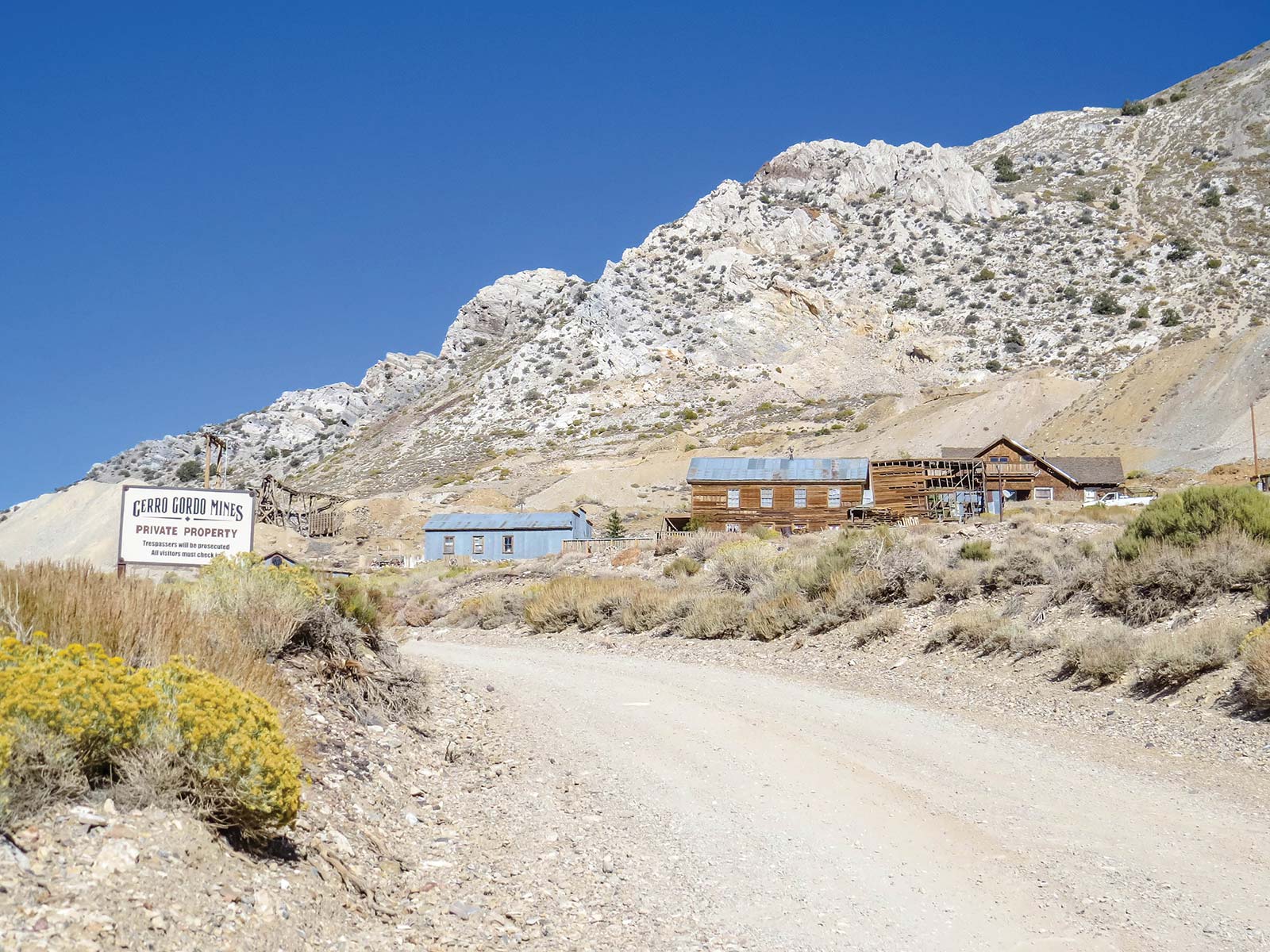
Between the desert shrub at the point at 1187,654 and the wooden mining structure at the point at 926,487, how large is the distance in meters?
38.3

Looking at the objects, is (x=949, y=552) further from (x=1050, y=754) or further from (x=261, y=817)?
(x=261, y=817)

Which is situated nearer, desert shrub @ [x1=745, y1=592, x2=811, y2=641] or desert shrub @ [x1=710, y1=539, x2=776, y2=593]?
desert shrub @ [x1=745, y1=592, x2=811, y2=641]

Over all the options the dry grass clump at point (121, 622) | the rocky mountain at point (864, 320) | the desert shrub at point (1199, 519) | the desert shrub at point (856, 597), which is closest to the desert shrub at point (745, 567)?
the desert shrub at point (856, 597)

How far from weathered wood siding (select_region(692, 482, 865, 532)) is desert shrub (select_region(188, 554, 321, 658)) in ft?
131

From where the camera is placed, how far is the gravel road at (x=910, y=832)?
5.66m

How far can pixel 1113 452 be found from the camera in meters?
67.1

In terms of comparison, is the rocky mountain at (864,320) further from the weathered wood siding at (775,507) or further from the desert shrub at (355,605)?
the desert shrub at (355,605)

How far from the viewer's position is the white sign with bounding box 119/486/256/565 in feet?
44.3

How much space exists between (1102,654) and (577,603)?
15052mm

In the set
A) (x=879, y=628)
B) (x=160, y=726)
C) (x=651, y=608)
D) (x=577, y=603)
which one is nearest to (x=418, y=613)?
(x=577, y=603)

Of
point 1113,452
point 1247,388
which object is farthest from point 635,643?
point 1247,388

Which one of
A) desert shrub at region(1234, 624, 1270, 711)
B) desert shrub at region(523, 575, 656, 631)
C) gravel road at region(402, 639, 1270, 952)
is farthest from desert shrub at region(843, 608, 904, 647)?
desert shrub at region(523, 575, 656, 631)

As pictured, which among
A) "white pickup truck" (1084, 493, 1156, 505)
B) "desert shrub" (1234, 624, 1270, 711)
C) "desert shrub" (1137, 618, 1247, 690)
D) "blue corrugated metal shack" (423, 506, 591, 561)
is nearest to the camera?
"desert shrub" (1234, 624, 1270, 711)

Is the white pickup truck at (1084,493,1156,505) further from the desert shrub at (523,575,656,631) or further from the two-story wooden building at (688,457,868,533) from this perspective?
the desert shrub at (523,575,656,631)
